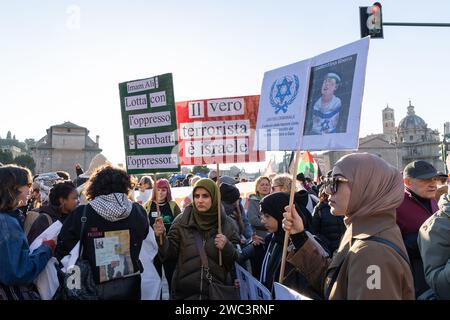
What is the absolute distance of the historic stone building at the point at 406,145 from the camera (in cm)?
11556

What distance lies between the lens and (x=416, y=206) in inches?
178

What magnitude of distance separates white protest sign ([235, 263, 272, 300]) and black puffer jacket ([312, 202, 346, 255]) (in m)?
1.84

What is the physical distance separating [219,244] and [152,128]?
5.54ft

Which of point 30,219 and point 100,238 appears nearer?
point 100,238

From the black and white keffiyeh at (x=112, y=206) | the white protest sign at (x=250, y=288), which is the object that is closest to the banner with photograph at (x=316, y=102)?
the white protest sign at (x=250, y=288)

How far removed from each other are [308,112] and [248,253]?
206 centimetres

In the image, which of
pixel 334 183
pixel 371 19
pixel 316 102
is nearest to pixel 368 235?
pixel 334 183

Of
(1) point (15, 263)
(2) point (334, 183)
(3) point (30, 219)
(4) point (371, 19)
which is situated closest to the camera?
(2) point (334, 183)

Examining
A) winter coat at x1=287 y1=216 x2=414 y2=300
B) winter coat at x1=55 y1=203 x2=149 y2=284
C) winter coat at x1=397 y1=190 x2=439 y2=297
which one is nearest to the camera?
winter coat at x1=287 y1=216 x2=414 y2=300

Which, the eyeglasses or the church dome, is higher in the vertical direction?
the eyeglasses

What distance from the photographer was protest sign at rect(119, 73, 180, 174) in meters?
5.30

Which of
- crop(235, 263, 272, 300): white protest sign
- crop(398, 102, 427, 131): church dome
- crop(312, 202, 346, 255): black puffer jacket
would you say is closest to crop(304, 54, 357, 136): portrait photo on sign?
crop(235, 263, 272, 300): white protest sign

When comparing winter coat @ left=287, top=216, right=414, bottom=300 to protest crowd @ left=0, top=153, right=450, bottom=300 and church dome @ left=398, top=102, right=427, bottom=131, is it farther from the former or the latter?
church dome @ left=398, top=102, right=427, bottom=131

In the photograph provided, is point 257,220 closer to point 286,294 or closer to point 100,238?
point 100,238
